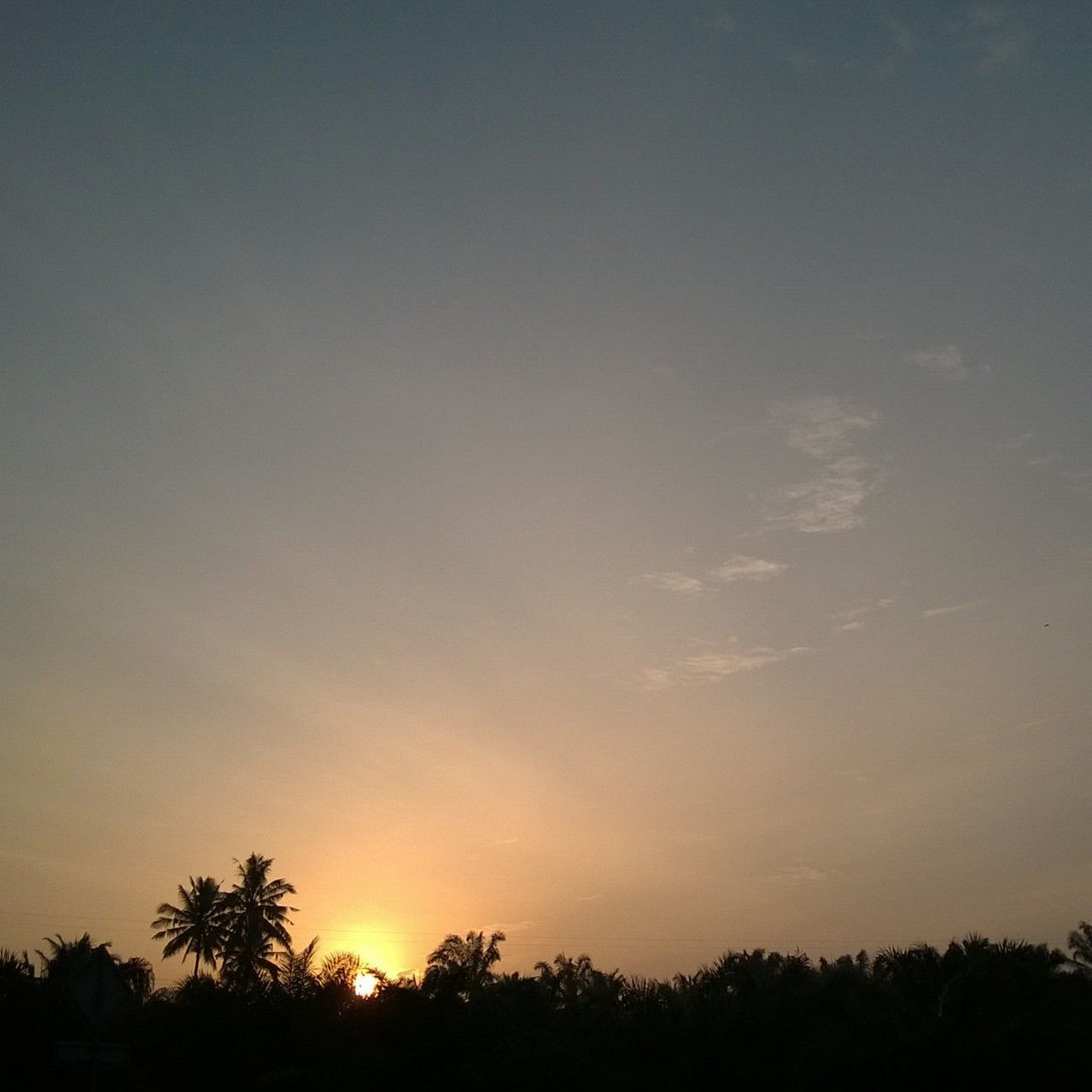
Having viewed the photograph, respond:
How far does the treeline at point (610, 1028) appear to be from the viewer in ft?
63.1

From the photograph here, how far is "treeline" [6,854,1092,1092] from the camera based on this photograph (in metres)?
19.2

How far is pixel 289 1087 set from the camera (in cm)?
2320

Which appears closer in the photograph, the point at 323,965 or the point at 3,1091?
the point at 3,1091

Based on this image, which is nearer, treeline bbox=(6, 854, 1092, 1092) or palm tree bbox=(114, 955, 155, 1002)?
treeline bbox=(6, 854, 1092, 1092)

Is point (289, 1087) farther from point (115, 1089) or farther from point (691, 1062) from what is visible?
point (691, 1062)

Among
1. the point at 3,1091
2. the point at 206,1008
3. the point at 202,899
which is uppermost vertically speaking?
the point at 202,899

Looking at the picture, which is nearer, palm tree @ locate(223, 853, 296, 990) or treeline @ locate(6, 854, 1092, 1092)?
treeline @ locate(6, 854, 1092, 1092)

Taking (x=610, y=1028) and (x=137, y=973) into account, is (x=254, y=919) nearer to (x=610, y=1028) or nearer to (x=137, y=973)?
(x=137, y=973)

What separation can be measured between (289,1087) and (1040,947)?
17.6m

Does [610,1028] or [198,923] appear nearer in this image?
[610,1028]

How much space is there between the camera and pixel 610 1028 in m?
23.7

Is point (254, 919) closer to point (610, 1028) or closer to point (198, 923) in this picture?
point (198, 923)

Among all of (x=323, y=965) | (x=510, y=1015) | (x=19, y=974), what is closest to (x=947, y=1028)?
(x=510, y=1015)

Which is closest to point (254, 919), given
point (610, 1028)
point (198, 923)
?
point (198, 923)
